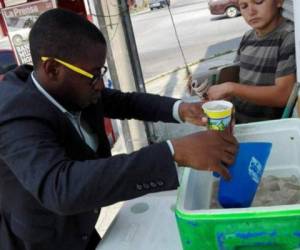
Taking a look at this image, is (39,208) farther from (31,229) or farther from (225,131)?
(225,131)

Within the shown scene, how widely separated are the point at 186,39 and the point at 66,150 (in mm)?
10879

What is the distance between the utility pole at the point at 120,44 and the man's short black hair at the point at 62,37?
209 centimetres

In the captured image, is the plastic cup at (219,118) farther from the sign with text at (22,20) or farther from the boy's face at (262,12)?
the sign with text at (22,20)

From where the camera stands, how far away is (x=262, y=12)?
1776 millimetres

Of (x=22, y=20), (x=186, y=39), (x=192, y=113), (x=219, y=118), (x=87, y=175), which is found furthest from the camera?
(x=186, y=39)

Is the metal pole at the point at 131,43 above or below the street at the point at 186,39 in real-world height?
above

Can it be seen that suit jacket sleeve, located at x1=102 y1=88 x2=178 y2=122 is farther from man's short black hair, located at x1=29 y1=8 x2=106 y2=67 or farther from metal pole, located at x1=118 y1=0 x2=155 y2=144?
metal pole, located at x1=118 y1=0 x2=155 y2=144

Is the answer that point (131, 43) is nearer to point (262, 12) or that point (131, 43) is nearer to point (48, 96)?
point (262, 12)

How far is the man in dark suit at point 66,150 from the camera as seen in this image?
41.0 inches

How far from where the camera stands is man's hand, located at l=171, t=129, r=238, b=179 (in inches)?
40.9

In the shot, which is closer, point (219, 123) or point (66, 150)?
point (219, 123)

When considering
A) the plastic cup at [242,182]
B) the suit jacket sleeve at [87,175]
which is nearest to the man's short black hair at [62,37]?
the suit jacket sleeve at [87,175]

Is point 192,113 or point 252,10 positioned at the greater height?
point 252,10

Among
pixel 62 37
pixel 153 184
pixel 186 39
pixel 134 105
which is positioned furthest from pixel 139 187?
pixel 186 39
